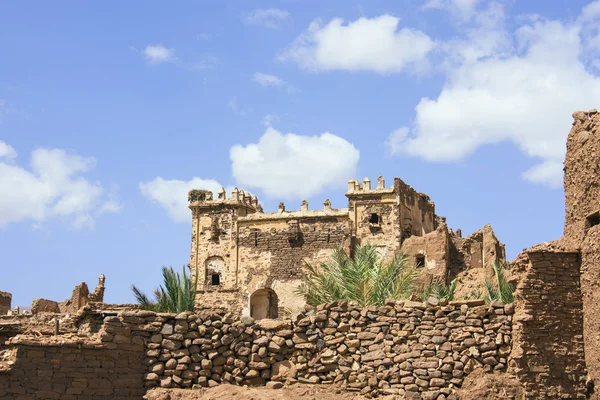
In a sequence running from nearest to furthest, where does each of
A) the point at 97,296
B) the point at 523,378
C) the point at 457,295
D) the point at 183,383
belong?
the point at 523,378 < the point at 183,383 < the point at 457,295 < the point at 97,296

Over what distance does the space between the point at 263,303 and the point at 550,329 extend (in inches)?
1126

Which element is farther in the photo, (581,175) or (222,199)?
(222,199)

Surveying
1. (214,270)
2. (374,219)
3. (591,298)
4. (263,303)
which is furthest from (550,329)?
(214,270)

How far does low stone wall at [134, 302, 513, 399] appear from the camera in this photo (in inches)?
692

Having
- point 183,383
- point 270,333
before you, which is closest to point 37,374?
point 183,383

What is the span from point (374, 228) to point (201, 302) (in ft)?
26.7

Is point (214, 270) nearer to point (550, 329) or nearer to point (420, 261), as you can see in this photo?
point (420, 261)

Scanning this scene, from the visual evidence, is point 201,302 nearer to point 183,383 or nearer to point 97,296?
Result: point 97,296

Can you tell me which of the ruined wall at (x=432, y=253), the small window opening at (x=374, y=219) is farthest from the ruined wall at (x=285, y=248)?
the ruined wall at (x=432, y=253)

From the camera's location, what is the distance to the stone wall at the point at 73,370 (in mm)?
17109

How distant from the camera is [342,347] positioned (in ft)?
59.6

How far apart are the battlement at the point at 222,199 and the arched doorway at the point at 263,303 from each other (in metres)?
4.30

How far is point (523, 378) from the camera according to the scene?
55.7 ft

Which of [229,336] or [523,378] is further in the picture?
[229,336]
